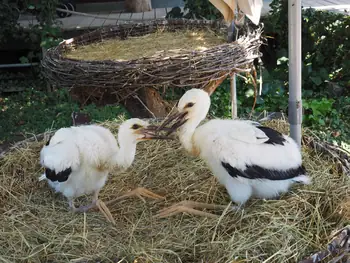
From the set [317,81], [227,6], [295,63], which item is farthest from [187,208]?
[317,81]

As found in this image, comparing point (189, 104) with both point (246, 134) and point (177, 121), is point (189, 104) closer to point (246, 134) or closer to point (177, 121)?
point (177, 121)

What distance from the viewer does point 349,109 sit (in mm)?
3900

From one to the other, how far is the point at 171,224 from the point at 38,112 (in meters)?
2.80

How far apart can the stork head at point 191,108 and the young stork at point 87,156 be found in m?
0.09

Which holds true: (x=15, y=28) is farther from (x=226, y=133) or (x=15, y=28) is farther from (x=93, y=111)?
(x=226, y=133)

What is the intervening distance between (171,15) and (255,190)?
2993 millimetres

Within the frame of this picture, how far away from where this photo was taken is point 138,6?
16.1 ft

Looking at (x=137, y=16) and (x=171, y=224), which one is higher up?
(x=137, y=16)

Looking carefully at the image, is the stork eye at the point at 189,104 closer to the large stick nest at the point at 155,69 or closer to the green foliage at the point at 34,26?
the large stick nest at the point at 155,69

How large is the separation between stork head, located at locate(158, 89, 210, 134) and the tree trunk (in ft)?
10.8

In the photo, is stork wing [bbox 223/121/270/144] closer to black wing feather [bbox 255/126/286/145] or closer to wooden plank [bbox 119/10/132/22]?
black wing feather [bbox 255/126/286/145]

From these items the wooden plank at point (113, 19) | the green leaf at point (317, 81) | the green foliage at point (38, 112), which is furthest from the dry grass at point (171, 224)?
the wooden plank at point (113, 19)

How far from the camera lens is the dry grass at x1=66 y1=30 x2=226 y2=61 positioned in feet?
6.79

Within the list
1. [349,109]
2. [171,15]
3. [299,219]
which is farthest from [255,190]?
[171,15]
